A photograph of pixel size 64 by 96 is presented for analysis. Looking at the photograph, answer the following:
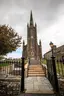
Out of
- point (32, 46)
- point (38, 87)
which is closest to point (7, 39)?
point (38, 87)

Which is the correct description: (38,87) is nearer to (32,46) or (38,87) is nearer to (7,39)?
(7,39)

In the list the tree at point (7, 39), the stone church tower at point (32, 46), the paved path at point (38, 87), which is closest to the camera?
the paved path at point (38, 87)

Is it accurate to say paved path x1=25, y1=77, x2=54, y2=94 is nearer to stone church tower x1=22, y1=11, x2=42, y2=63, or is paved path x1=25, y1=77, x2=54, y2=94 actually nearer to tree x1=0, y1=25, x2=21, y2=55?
tree x1=0, y1=25, x2=21, y2=55

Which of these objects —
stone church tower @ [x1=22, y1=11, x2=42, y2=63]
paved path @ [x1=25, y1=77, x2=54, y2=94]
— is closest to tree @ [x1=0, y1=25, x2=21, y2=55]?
paved path @ [x1=25, y1=77, x2=54, y2=94]

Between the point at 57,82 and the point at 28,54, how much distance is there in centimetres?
3552

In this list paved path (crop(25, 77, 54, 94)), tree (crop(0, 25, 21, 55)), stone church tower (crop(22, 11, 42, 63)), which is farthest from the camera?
stone church tower (crop(22, 11, 42, 63))

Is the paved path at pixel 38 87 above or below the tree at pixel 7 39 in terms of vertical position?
below

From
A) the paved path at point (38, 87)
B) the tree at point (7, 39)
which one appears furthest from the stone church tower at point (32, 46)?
Answer: the paved path at point (38, 87)

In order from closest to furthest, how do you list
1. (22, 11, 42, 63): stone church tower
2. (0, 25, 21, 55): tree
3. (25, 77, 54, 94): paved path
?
1. (25, 77, 54, 94): paved path
2. (0, 25, 21, 55): tree
3. (22, 11, 42, 63): stone church tower

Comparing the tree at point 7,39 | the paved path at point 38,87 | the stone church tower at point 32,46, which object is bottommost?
the paved path at point 38,87

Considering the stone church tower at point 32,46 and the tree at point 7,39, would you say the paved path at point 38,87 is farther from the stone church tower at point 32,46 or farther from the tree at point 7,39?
the stone church tower at point 32,46

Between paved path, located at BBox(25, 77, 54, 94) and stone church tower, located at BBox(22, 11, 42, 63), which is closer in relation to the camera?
paved path, located at BBox(25, 77, 54, 94)

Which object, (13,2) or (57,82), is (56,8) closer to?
(13,2)

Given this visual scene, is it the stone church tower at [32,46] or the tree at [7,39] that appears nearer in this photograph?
the tree at [7,39]
